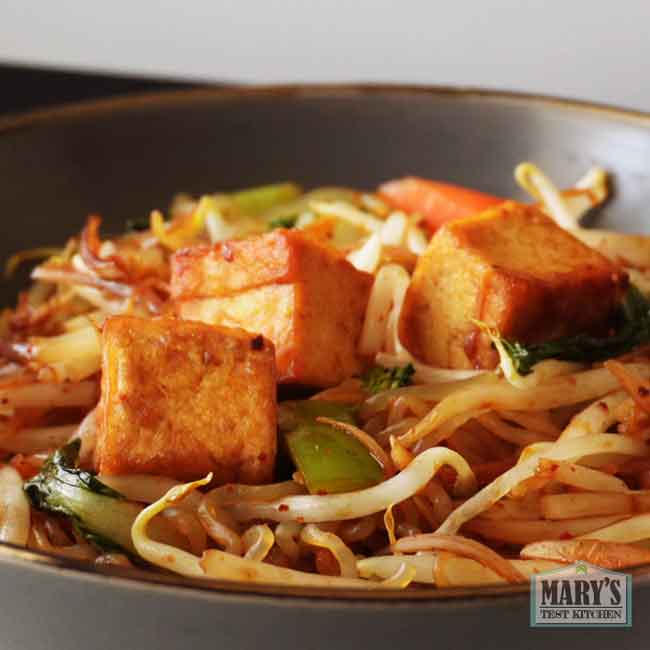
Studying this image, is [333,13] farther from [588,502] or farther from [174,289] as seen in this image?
[588,502]

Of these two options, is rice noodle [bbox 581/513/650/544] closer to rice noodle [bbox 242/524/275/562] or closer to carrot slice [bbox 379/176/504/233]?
rice noodle [bbox 242/524/275/562]

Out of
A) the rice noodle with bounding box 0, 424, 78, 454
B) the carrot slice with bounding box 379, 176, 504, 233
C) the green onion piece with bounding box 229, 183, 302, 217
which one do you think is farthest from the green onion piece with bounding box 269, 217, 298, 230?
the rice noodle with bounding box 0, 424, 78, 454

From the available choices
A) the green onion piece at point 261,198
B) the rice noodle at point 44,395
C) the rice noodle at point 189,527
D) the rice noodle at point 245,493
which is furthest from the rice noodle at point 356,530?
the green onion piece at point 261,198

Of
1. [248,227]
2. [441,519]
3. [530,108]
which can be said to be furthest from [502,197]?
[441,519]

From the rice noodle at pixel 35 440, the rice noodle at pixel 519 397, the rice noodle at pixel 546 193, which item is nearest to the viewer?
the rice noodle at pixel 519 397

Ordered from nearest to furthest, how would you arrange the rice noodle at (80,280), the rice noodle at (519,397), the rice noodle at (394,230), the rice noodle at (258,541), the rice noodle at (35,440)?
the rice noodle at (258,541), the rice noodle at (519,397), the rice noodle at (35,440), the rice noodle at (80,280), the rice noodle at (394,230)

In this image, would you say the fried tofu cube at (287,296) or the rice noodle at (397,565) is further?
the fried tofu cube at (287,296)

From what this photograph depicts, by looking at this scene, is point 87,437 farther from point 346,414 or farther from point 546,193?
point 546,193

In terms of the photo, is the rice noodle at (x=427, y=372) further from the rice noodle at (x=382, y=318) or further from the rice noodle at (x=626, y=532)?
the rice noodle at (x=626, y=532)
